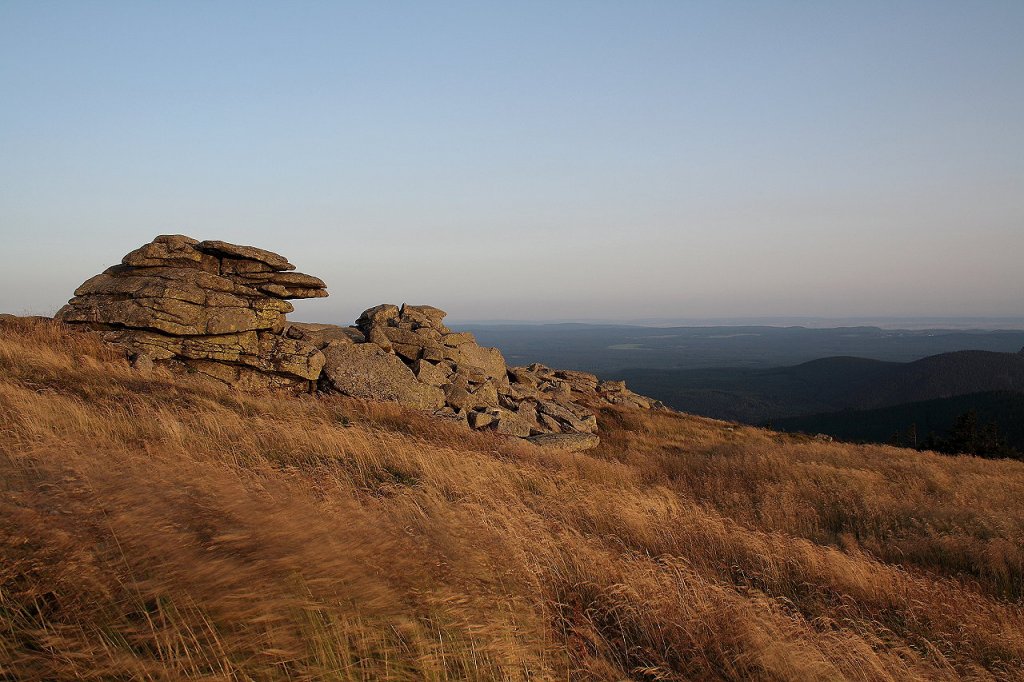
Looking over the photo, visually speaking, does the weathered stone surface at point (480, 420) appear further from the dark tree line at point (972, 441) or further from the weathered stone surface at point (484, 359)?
the dark tree line at point (972, 441)

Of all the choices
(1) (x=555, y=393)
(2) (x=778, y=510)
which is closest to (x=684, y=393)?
(1) (x=555, y=393)

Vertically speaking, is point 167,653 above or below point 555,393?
above

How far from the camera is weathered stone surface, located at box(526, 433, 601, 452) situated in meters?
17.2

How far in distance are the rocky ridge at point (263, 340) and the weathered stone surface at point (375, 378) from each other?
0.13 ft

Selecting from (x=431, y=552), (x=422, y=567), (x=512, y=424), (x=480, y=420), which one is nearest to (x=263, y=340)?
(x=480, y=420)

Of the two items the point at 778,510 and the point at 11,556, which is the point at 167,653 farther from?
the point at 778,510

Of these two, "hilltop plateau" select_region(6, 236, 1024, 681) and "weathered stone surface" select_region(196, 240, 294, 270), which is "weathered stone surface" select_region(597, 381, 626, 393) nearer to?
"hilltop plateau" select_region(6, 236, 1024, 681)

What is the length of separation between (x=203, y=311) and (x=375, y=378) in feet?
20.4

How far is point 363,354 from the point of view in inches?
774

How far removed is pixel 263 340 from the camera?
735 inches

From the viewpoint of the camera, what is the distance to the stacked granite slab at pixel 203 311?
16922 mm

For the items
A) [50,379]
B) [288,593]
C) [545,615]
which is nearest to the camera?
[288,593]

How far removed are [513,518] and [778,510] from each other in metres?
6.53

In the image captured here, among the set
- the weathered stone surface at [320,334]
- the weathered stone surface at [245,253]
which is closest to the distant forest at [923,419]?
the weathered stone surface at [320,334]
